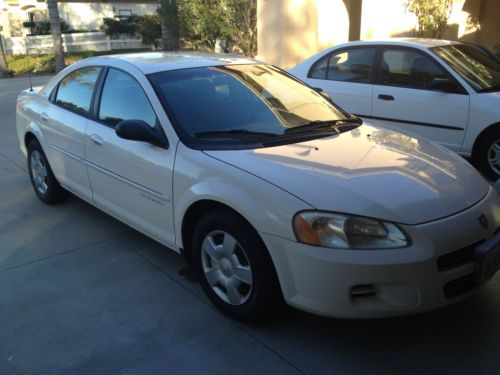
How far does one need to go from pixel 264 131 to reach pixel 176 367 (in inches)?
61.9

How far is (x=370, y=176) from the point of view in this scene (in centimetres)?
291

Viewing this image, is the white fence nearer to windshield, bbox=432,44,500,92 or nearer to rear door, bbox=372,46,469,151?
rear door, bbox=372,46,469,151

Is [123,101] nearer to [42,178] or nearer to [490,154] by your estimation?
[42,178]

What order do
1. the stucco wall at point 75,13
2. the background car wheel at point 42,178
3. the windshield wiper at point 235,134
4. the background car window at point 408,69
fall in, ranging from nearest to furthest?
the windshield wiper at point 235,134, the background car wheel at point 42,178, the background car window at point 408,69, the stucco wall at point 75,13

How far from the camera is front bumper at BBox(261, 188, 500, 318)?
255 centimetres

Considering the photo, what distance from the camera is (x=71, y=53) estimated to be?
1107 inches

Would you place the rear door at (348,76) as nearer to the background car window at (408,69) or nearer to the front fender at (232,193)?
the background car window at (408,69)

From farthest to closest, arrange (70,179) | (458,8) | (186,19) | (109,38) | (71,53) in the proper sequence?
(109,38) → (71,53) → (186,19) → (458,8) → (70,179)

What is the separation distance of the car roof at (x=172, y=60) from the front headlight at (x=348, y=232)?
1879 mm

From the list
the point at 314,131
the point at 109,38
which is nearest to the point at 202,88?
the point at 314,131

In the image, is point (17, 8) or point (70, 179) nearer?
point (70, 179)

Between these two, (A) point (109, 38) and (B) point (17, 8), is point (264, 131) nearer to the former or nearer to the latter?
(A) point (109, 38)

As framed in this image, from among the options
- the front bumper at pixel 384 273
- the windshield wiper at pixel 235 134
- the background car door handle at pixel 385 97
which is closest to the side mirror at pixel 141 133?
the windshield wiper at pixel 235 134

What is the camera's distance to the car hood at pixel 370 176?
8.77ft
